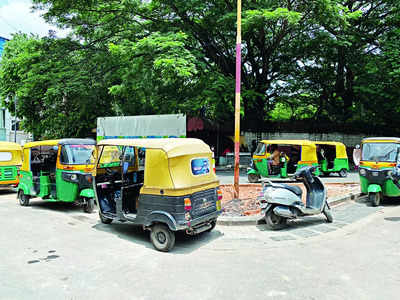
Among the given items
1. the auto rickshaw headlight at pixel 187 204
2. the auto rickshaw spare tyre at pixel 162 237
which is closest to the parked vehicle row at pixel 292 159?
the auto rickshaw headlight at pixel 187 204

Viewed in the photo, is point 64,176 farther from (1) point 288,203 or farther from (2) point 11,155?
(1) point 288,203

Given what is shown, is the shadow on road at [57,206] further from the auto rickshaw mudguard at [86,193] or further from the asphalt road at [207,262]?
the asphalt road at [207,262]

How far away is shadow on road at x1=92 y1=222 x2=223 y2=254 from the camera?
20.6 ft

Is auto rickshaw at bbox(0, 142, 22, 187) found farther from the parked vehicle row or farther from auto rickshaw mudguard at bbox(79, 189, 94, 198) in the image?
the parked vehicle row

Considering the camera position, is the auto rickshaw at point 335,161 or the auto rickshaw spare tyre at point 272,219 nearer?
the auto rickshaw spare tyre at point 272,219

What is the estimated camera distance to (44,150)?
1166cm

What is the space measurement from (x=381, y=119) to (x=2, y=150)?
21.6 meters

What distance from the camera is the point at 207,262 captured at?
548 cm

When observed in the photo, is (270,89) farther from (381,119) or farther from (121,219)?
(121,219)

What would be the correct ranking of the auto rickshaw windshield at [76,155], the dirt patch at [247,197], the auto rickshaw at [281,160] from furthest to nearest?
1. the auto rickshaw at [281,160]
2. the auto rickshaw windshield at [76,155]
3. the dirt patch at [247,197]

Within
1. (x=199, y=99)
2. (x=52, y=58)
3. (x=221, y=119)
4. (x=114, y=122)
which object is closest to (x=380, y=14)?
(x=221, y=119)

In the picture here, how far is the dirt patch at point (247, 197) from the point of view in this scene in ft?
28.0

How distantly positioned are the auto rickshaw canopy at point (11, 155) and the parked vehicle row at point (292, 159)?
926 cm

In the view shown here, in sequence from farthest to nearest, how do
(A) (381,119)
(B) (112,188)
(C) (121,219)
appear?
(A) (381,119) → (B) (112,188) → (C) (121,219)
